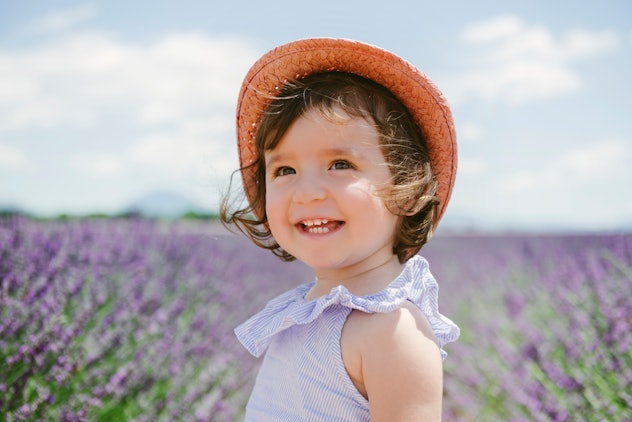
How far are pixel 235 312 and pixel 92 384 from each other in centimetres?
203

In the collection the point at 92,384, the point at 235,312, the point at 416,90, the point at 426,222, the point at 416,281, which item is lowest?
→ the point at 235,312

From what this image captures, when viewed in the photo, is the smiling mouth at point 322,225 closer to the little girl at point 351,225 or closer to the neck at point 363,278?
the little girl at point 351,225

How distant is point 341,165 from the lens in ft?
4.70

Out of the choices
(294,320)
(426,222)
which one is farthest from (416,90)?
(294,320)

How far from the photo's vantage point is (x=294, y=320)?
145 cm

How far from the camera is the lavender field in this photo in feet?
7.69

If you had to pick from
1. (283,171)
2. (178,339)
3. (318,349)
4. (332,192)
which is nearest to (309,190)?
(332,192)

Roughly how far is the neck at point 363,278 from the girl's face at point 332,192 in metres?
0.03

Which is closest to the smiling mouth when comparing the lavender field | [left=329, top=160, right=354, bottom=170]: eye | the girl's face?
the girl's face

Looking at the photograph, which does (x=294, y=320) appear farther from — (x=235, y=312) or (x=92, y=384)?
(x=235, y=312)

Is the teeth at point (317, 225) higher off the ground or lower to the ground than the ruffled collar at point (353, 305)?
higher

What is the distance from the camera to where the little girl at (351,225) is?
129 cm

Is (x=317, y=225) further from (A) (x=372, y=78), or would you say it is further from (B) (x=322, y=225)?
(A) (x=372, y=78)

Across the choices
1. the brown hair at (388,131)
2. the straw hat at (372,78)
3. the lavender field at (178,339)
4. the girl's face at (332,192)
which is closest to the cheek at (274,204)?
the girl's face at (332,192)
